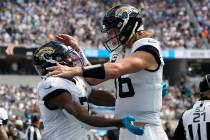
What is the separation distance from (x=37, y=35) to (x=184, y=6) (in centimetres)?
910

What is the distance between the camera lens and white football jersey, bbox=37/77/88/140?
5.04 metres

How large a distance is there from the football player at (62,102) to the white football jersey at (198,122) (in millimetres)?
1101

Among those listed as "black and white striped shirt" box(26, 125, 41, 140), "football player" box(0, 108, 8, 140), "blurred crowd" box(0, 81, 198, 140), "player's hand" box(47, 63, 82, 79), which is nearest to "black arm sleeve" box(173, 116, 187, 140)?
"player's hand" box(47, 63, 82, 79)

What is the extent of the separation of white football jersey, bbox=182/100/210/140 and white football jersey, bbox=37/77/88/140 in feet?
3.72

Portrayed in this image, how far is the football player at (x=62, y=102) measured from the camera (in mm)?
4867

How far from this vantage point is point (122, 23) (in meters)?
5.03

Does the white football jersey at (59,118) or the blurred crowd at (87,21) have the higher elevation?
the blurred crowd at (87,21)

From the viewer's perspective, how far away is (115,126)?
4.70 meters

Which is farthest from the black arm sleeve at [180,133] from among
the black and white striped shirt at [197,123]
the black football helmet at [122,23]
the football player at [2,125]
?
the football player at [2,125]

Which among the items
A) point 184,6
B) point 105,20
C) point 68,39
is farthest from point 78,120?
point 184,6

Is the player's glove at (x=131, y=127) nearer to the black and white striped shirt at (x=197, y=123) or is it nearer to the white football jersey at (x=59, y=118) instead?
the white football jersey at (x=59, y=118)

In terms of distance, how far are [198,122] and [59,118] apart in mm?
1414

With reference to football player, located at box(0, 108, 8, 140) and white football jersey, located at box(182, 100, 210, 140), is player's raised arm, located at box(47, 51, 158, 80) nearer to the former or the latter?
white football jersey, located at box(182, 100, 210, 140)

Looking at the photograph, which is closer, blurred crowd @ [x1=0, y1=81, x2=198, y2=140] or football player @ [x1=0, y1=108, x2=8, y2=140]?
football player @ [x1=0, y1=108, x2=8, y2=140]
